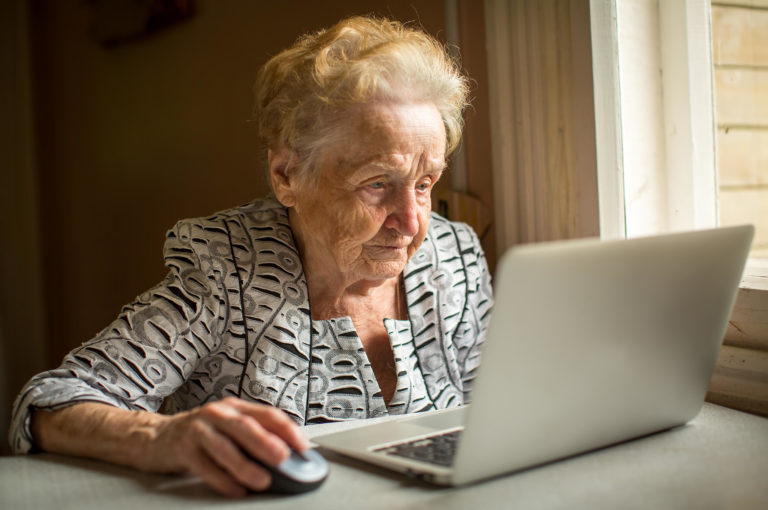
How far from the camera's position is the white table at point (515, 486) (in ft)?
2.34

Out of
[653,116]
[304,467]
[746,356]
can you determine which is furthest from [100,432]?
[653,116]

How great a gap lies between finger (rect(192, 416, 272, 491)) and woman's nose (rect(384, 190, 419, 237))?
58cm

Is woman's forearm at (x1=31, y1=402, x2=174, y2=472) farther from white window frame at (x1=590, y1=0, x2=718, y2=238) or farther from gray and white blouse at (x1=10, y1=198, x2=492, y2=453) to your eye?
white window frame at (x1=590, y1=0, x2=718, y2=238)

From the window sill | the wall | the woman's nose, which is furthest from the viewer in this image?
the wall

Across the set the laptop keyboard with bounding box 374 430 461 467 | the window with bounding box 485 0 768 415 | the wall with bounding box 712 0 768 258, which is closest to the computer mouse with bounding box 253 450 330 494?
the laptop keyboard with bounding box 374 430 461 467

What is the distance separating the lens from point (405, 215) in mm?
1263

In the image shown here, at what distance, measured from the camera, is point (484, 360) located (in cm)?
67

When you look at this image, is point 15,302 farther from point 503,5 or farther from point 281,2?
point 503,5

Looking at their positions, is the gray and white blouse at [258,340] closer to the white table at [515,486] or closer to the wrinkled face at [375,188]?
the wrinkled face at [375,188]

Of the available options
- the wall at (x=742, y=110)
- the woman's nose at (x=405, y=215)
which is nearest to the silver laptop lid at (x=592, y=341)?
the woman's nose at (x=405, y=215)

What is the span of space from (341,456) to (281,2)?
5.48 ft

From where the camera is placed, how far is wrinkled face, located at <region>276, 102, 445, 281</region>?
122cm

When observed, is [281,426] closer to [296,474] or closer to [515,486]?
[296,474]

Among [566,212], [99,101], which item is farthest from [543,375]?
[99,101]
